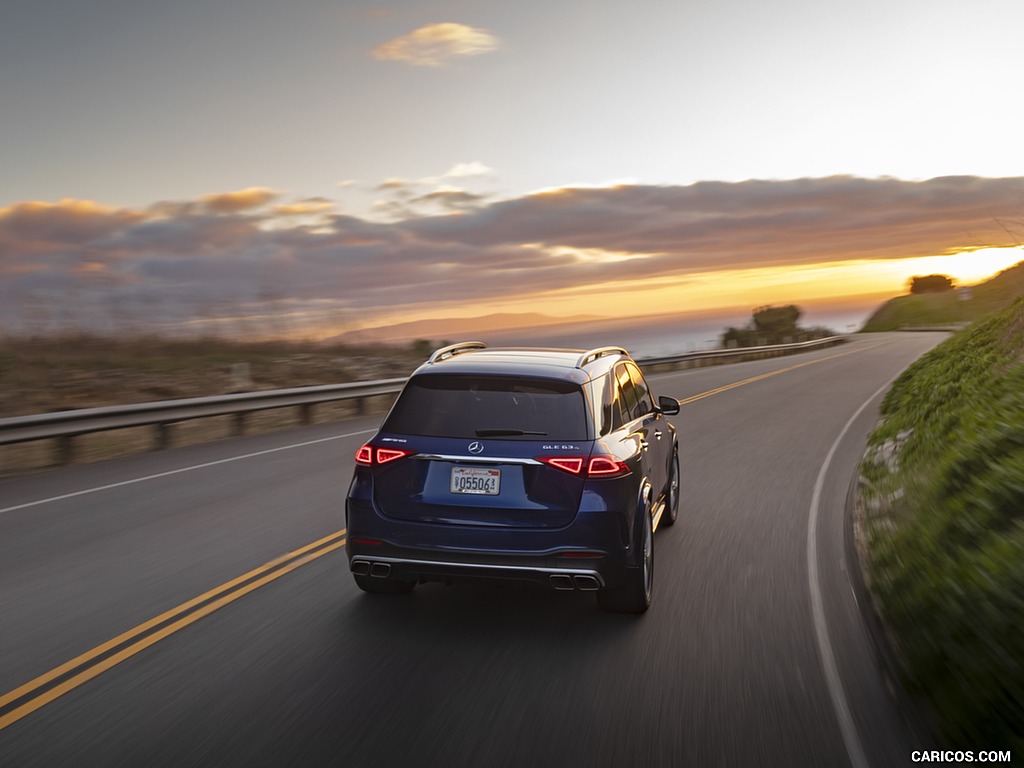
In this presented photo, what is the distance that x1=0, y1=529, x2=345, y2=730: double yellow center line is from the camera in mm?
4668

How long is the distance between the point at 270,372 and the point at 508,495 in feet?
71.2

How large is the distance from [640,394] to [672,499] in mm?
1534

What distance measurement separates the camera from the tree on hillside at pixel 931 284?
17500cm

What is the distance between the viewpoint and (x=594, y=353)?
6.95 metres

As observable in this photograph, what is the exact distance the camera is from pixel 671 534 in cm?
858

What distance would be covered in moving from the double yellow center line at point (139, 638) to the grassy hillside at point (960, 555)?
4377 mm

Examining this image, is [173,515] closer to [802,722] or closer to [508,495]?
[508,495]

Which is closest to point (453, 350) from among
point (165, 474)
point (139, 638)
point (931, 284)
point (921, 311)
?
point (139, 638)

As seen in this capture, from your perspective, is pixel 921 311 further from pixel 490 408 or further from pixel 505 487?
pixel 505 487

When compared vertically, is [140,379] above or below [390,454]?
below

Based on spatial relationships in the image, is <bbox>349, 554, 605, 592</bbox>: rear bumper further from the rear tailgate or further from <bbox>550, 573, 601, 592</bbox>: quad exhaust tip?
the rear tailgate

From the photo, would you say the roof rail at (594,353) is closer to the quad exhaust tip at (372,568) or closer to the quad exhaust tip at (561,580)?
the quad exhaust tip at (561,580)

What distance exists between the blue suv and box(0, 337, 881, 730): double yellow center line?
4.03ft

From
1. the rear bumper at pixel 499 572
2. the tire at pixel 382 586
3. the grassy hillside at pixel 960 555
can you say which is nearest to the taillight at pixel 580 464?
the rear bumper at pixel 499 572
